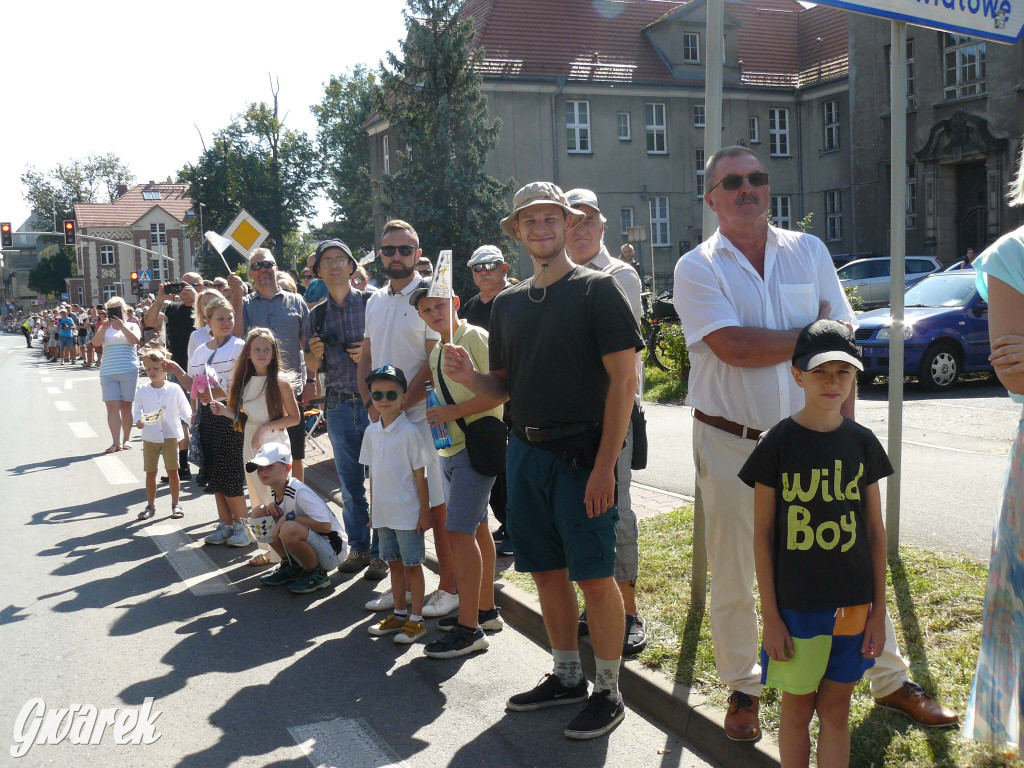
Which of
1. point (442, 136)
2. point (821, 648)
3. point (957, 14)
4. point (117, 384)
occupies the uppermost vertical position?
point (442, 136)

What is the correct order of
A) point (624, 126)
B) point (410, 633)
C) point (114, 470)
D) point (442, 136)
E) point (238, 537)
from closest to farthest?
point (410, 633) → point (238, 537) → point (114, 470) → point (442, 136) → point (624, 126)

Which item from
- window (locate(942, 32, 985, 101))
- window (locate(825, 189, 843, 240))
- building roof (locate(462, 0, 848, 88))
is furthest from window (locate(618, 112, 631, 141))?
window (locate(942, 32, 985, 101))

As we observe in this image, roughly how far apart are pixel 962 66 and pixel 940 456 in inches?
1025

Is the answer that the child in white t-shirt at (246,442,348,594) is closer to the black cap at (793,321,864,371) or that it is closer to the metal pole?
the metal pole

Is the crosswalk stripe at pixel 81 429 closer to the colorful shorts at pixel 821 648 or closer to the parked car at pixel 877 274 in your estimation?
the colorful shorts at pixel 821 648

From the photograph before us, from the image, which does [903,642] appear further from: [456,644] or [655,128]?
[655,128]

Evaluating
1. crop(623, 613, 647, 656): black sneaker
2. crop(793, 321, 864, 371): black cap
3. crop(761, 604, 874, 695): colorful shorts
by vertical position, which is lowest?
crop(623, 613, 647, 656): black sneaker

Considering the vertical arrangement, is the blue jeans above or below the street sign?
below

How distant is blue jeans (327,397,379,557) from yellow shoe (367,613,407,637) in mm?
1345

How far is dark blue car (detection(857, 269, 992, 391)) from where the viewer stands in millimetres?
13664

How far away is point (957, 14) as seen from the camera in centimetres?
513

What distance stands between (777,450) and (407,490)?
2.85 metres

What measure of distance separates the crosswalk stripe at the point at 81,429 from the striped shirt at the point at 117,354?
2.64 meters

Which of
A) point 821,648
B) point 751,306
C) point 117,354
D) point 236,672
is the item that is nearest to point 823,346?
point 751,306
